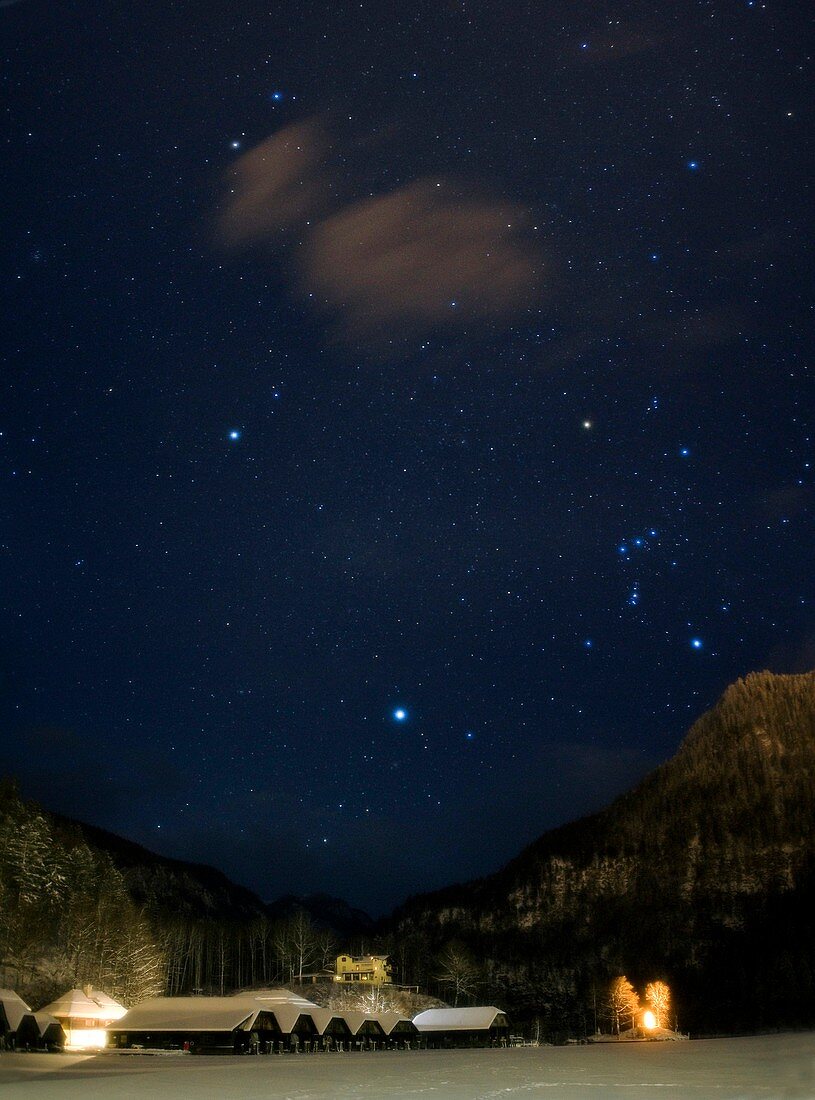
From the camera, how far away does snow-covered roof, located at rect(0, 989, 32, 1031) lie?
176 ft

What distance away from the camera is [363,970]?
133000 mm

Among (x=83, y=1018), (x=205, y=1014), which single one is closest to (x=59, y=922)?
(x=83, y=1018)

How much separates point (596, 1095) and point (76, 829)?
96694mm

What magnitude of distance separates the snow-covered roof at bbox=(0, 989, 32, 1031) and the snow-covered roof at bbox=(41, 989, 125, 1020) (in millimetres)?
14109

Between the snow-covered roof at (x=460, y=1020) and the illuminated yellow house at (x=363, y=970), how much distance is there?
35591mm

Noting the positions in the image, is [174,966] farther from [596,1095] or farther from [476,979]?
[596,1095]

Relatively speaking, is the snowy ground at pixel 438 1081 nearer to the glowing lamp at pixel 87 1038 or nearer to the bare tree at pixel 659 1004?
the glowing lamp at pixel 87 1038

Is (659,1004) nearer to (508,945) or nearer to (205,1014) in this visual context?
(508,945)

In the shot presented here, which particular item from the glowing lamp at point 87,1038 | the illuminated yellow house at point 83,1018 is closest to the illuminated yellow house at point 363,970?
the illuminated yellow house at point 83,1018

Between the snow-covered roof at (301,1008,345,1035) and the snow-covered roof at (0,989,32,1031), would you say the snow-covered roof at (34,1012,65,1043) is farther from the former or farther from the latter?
the snow-covered roof at (301,1008,345,1035)

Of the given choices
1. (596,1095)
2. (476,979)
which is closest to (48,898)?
(596,1095)

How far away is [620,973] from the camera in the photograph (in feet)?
589

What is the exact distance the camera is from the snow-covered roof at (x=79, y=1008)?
68.5 metres

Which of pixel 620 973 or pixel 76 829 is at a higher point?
pixel 76 829
